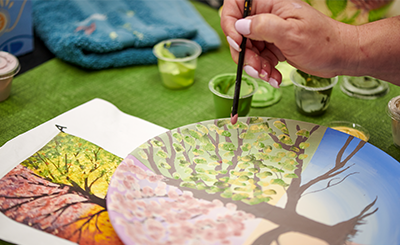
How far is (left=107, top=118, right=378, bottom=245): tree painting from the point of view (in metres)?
0.39

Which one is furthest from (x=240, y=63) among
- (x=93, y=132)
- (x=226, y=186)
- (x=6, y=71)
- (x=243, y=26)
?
(x=6, y=71)

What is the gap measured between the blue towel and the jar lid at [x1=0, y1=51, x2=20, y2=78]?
0.46ft

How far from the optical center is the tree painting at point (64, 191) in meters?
0.42

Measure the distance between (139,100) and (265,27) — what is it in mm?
363

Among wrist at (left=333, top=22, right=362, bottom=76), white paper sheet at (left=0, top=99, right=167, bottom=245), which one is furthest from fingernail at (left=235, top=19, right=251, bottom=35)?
white paper sheet at (left=0, top=99, right=167, bottom=245)

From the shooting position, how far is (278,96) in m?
0.72

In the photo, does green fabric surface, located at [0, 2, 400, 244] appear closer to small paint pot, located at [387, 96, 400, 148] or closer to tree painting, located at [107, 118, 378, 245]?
small paint pot, located at [387, 96, 400, 148]

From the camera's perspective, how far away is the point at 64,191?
1.53 feet

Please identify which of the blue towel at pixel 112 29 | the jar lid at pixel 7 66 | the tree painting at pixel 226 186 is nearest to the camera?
the tree painting at pixel 226 186

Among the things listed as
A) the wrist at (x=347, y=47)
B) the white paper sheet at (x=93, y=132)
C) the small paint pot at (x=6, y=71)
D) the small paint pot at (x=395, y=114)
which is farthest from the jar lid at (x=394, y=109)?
the small paint pot at (x=6, y=71)

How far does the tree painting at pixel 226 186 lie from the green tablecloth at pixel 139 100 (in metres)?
0.14

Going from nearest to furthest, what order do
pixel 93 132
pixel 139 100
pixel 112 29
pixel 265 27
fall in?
pixel 265 27
pixel 93 132
pixel 139 100
pixel 112 29

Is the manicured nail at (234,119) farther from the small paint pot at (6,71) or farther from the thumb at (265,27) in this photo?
the small paint pot at (6,71)

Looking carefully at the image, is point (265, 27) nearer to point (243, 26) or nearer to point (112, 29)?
point (243, 26)
